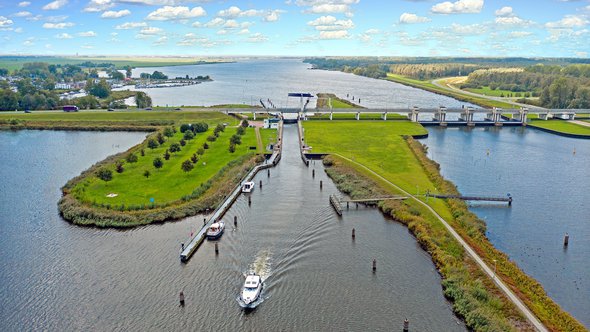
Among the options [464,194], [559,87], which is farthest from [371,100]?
[464,194]

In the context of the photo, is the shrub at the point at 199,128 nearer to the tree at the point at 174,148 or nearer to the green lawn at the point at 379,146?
the tree at the point at 174,148

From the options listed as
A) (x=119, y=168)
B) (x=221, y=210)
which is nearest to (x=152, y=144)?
(x=119, y=168)

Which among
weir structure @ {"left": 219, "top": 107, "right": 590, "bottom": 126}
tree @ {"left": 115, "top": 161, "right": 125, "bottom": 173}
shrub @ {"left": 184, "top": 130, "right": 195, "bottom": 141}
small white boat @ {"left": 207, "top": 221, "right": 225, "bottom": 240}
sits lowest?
small white boat @ {"left": 207, "top": 221, "right": 225, "bottom": 240}

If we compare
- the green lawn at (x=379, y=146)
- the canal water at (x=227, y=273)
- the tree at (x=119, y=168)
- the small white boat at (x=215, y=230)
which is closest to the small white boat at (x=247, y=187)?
the canal water at (x=227, y=273)

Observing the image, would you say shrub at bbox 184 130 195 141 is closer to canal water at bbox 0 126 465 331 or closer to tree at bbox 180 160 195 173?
tree at bbox 180 160 195 173

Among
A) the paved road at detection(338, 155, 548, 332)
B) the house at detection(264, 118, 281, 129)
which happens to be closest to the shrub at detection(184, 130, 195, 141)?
the house at detection(264, 118, 281, 129)

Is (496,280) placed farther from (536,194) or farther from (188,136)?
(188,136)

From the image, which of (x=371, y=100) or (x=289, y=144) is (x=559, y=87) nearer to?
(x=371, y=100)
